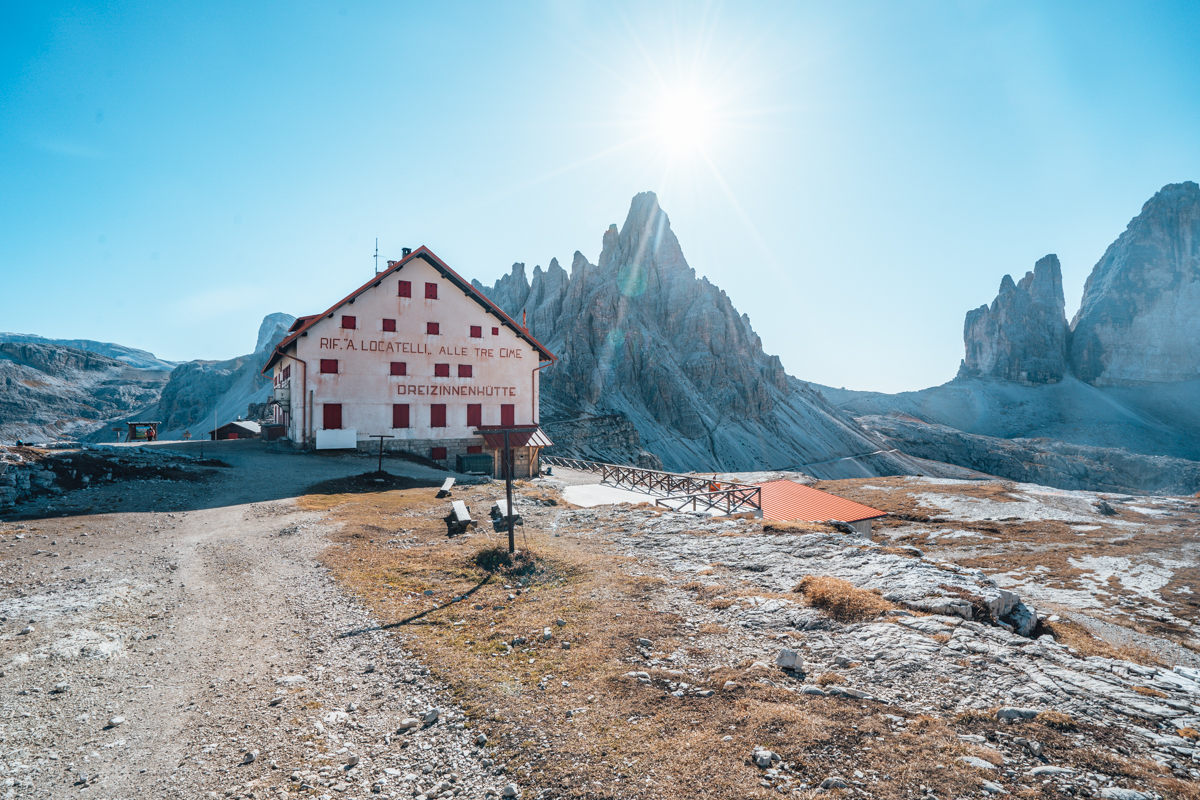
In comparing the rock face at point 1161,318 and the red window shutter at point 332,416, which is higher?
the rock face at point 1161,318

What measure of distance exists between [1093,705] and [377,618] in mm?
10873

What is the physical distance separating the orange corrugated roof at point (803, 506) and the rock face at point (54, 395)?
610ft

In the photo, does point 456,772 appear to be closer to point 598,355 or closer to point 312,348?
point 312,348

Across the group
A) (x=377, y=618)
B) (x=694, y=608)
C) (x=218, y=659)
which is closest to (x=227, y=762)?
(x=218, y=659)

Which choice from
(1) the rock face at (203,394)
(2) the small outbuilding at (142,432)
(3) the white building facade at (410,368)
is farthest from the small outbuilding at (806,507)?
(1) the rock face at (203,394)

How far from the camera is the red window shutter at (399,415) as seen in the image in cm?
3916

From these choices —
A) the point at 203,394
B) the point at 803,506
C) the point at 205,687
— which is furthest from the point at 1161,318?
the point at 203,394

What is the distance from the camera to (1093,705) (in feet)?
19.7

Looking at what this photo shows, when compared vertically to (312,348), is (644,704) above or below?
below

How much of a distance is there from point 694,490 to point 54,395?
227101mm

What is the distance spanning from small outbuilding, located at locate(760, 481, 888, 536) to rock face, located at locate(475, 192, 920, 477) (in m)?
69.2

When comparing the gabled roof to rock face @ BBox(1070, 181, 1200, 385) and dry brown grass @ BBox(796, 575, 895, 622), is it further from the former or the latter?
rock face @ BBox(1070, 181, 1200, 385)

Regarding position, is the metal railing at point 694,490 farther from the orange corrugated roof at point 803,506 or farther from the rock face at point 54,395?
the rock face at point 54,395

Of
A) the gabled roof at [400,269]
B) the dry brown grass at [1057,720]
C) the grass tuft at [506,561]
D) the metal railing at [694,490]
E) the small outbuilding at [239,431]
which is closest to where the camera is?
the dry brown grass at [1057,720]
